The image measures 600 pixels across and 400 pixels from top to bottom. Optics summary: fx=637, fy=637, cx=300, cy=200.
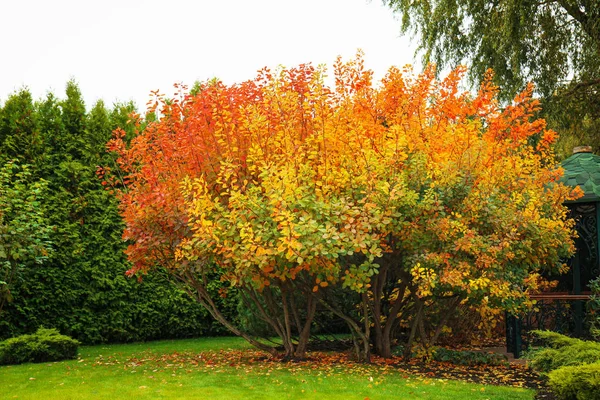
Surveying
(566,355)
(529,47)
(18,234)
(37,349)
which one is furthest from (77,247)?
(529,47)

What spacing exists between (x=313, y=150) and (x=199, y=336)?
6.02 metres

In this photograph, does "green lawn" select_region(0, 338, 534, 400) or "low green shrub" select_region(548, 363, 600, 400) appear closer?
"low green shrub" select_region(548, 363, 600, 400)

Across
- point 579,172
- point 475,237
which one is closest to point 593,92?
point 579,172

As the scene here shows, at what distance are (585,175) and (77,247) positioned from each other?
7618 mm

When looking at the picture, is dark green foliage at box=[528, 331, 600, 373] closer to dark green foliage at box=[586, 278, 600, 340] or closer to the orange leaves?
the orange leaves

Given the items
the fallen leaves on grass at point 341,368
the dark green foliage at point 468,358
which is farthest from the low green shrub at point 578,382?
the dark green foliage at point 468,358

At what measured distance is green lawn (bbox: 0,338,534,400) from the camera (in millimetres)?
5711

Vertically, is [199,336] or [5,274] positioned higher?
[5,274]

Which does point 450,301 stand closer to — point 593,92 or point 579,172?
point 579,172

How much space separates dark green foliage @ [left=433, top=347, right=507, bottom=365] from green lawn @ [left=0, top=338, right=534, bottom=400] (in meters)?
1.05

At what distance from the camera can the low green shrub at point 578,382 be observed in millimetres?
4617

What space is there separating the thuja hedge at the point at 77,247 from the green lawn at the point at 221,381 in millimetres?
1878

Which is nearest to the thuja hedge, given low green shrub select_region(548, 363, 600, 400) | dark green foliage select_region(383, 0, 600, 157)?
dark green foliage select_region(383, 0, 600, 157)

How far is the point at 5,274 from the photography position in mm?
8930
